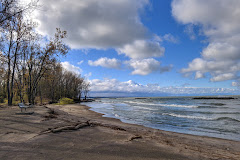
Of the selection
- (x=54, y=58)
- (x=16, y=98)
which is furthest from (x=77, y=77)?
(x=54, y=58)

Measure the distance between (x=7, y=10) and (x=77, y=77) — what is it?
56.5 metres

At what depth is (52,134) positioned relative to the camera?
5969 mm

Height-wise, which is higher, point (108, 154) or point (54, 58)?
point (54, 58)

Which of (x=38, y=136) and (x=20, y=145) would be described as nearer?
(x=20, y=145)

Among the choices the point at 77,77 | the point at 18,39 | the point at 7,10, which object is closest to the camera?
the point at 7,10

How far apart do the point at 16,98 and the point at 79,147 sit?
1376 inches

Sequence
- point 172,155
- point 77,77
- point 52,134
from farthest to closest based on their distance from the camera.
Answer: point 77,77 < point 52,134 < point 172,155

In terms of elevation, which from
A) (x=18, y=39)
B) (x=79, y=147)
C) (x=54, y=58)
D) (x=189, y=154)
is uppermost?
(x=18, y=39)

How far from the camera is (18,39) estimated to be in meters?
18.0

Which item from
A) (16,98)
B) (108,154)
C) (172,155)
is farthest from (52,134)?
(16,98)

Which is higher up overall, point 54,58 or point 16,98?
point 54,58

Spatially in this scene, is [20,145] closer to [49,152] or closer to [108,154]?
[49,152]

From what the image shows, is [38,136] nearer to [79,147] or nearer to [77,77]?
[79,147]

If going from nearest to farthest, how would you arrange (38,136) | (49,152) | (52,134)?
1. (49,152)
2. (38,136)
3. (52,134)
